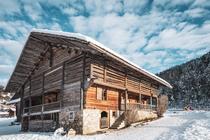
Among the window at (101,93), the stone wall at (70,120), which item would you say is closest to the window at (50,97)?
the stone wall at (70,120)

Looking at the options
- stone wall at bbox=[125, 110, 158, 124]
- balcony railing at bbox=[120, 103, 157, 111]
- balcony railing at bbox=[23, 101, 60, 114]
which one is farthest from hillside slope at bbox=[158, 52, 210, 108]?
balcony railing at bbox=[23, 101, 60, 114]

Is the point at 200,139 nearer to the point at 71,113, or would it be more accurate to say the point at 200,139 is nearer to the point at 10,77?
the point at 71,113

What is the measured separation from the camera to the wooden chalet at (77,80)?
17.9 meters

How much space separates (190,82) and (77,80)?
68.1 metres

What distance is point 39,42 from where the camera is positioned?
21688mm

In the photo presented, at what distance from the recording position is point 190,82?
3164 inches

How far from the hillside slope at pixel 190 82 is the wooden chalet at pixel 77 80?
173 ft

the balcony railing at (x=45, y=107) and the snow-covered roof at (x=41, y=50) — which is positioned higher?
the snow-covered roof at (x=41, y=50)

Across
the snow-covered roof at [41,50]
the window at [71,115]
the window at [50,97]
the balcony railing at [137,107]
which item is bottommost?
the window at [71,115]

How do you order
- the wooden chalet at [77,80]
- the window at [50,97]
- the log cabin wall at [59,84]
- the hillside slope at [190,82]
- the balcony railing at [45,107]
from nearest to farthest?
the wooden chalet at [77,80], the log cabin wall at [59,84], the balcony railing at [45,107], the window at [50,97], the hillside slope at [190,82]

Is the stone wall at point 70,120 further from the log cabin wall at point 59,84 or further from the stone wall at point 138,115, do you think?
the stone wall at point 138,115

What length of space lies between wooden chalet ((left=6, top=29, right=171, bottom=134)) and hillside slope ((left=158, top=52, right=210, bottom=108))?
2073 inches

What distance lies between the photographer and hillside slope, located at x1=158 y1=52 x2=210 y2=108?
74000 millimetres

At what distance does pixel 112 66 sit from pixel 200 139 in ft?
31.7
